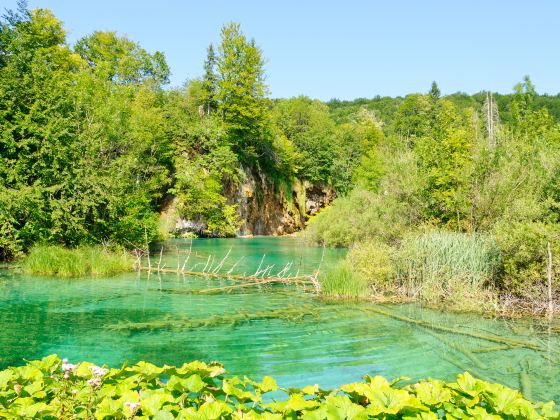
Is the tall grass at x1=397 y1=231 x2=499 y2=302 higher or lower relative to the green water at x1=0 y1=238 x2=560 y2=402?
higher

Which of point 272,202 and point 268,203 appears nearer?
point 268,203

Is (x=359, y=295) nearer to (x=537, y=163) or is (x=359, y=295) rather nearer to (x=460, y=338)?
(x=460, y=338)

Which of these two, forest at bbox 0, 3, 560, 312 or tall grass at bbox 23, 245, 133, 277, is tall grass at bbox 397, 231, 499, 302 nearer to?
forest at bbox 0, 3, 560, 312

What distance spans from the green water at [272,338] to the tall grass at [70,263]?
7.75 feet

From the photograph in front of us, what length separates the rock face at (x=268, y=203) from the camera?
41375mm

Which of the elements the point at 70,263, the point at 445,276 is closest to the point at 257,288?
the point at 445,276

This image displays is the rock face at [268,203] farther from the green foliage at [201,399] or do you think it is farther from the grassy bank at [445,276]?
the green foliage at [201,399]

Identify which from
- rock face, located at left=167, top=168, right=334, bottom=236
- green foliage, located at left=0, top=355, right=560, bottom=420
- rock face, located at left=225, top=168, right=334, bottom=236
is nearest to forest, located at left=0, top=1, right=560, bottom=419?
green foliage, located at left=0, top=355, right=560, bottom=420

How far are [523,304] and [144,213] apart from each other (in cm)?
1740

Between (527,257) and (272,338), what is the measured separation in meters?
6.64

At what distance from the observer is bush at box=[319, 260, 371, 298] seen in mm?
12352

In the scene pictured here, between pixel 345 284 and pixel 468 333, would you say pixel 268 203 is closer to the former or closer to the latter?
pixel 345 284

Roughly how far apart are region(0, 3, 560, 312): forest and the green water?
1603 mm

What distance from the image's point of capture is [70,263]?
15539 millimetres
